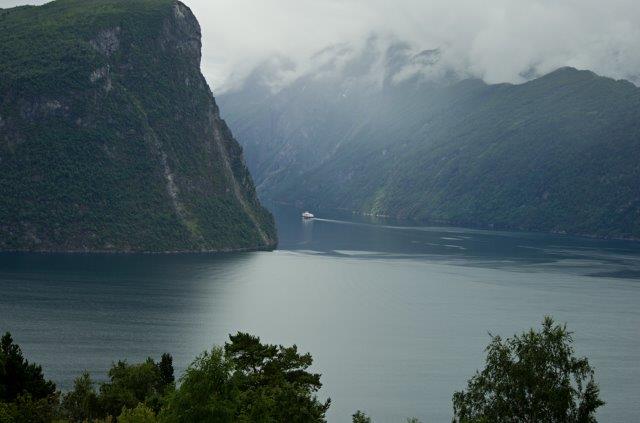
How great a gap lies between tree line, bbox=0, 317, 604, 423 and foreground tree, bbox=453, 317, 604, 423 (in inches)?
2.1

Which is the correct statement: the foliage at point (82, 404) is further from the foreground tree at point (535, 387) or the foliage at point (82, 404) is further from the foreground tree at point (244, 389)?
the foreground tree at point (535, 387)

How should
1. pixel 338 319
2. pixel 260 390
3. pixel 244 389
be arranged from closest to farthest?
pixel 260 390, pixel 244 389, pixel 338 319

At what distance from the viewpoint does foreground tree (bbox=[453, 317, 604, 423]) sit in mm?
50156

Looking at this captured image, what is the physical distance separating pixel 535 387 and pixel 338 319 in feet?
302

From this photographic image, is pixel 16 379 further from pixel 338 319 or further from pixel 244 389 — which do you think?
pixel 338 319

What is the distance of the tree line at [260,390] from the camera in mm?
44844

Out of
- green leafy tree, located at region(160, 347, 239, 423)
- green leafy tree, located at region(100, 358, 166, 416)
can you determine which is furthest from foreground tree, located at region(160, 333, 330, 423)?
green leafy tree, located at region(100, 358, 166, 416)

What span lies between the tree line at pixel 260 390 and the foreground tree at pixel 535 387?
0.05 m

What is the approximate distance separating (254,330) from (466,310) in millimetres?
41827

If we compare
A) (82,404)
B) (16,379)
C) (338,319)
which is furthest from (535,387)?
(338,319)

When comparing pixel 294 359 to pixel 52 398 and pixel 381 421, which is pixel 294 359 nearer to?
pixel 52 398

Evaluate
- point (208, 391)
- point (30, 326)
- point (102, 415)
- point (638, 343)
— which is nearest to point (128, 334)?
point (30, 326)

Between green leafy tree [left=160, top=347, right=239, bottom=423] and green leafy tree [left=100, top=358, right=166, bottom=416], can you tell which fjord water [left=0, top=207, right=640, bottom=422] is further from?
green leafy tree [left=160, top=347, right=239, bottom=423]

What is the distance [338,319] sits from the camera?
142000 mm
